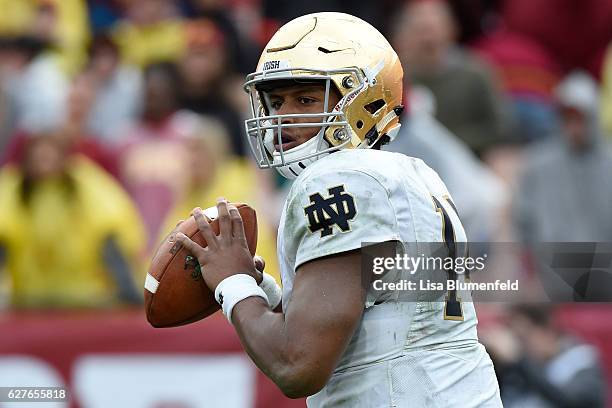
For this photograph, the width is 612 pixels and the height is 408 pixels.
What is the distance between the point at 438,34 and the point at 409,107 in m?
0.86

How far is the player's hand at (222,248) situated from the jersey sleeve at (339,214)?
196 mm

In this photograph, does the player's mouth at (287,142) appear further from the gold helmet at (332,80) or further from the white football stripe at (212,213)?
the white football stripe at (212,213)

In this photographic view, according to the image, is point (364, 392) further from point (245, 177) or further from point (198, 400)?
point (245, 177)

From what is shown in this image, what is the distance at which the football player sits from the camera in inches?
124

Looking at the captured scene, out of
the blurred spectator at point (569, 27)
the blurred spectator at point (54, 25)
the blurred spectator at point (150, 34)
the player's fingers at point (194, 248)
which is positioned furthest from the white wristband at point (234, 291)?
the blurred spectator at point (569, 27)

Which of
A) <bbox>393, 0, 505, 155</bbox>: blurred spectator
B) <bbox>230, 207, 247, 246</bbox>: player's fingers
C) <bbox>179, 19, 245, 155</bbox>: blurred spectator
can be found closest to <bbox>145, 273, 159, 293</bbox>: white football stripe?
<bbox>230, 207, 247, 246</bbox>: player's fingers

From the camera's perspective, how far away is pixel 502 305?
667 centimetres

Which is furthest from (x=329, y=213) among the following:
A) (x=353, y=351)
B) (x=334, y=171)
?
(x=353, y=351)

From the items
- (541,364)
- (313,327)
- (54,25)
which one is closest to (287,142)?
(313,327)

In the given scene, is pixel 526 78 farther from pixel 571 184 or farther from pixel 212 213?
pixel 212 213

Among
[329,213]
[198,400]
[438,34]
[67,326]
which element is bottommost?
[198,400]

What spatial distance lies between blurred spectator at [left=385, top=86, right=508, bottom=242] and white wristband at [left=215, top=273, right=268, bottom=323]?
158 inches

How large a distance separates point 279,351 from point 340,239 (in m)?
0.32

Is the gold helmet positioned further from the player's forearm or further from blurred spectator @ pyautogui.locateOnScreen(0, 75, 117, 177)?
blurred spectator @ pyautogui.locateOnScreen(0, 75, 117, 177)
